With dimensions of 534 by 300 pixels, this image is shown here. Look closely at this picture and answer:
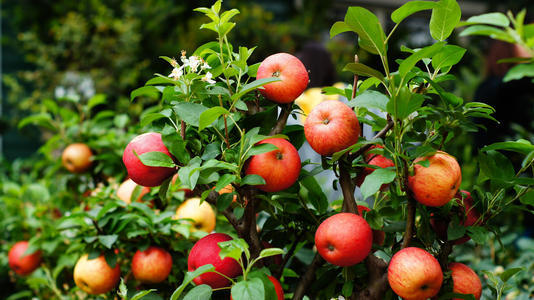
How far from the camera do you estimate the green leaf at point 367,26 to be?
651mm

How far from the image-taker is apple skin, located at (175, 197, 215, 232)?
1.27 meters

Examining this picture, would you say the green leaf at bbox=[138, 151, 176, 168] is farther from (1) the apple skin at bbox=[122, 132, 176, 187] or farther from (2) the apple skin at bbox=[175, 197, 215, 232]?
(2) the apple skin at bbox=[175, 197, 215, 232]

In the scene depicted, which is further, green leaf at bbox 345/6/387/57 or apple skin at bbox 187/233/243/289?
apple skin at bbox 187/233/243/289

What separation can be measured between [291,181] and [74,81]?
151 inches

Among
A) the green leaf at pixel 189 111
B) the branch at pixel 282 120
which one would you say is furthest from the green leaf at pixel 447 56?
the green leaf at pixel 189 111

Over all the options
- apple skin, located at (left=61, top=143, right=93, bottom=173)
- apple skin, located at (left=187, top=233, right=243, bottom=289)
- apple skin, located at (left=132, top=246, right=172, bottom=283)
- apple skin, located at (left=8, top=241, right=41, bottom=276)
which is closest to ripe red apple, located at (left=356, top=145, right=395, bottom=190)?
apple skin, located at (left=187, top=233, right=243, bottom=289)

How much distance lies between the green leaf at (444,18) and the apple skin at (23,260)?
1.38 m

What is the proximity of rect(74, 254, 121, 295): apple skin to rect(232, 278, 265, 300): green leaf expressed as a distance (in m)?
0.52

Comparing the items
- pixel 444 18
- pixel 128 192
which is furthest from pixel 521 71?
pixel 128 192

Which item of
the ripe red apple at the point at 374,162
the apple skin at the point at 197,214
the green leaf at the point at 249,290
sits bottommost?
the apple skin at the point at 197,214

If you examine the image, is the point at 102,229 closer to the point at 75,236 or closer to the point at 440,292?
the point at 75,236

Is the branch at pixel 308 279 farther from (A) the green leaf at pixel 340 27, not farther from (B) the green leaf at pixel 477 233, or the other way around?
(A) the green leaf at pixel 340 27

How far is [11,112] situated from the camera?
15.9 ft

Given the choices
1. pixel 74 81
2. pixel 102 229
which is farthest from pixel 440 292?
pixel 74 81
